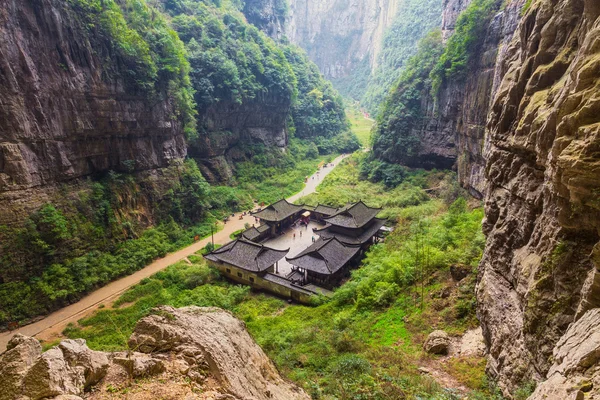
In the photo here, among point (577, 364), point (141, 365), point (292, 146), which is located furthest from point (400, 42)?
point (141, 365)

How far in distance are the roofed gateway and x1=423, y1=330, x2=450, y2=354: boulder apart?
412 inches

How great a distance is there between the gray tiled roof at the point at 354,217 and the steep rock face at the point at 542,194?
62.3ft

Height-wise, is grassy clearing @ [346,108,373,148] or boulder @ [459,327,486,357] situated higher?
grassy clearing @ [346,108,373,148]

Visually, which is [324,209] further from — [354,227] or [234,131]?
[234,131]

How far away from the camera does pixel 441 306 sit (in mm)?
16938

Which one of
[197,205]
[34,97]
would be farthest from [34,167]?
[197,205]

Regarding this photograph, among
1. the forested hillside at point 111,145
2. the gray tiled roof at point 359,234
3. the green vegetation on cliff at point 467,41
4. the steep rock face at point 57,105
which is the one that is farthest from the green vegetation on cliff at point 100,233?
the green vegetation on cliff at point 467,41

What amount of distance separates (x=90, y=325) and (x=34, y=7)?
75.3 feet

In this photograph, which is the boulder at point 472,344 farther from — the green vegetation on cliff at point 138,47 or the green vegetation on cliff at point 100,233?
the green vegetation on cliff at point 138,47

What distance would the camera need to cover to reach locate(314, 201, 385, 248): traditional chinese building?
3116cm

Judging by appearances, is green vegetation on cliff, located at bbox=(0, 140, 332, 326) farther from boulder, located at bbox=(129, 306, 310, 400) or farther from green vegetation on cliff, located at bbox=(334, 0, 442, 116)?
green vegetation on cliff, located at bbox=(334, 0, 442, 116)

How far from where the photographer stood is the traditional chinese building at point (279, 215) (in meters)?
36.4

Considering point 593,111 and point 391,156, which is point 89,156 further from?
point 391,156

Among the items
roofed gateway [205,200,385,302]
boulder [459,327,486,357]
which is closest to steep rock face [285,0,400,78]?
roofed gateway [205,200,385,302]
